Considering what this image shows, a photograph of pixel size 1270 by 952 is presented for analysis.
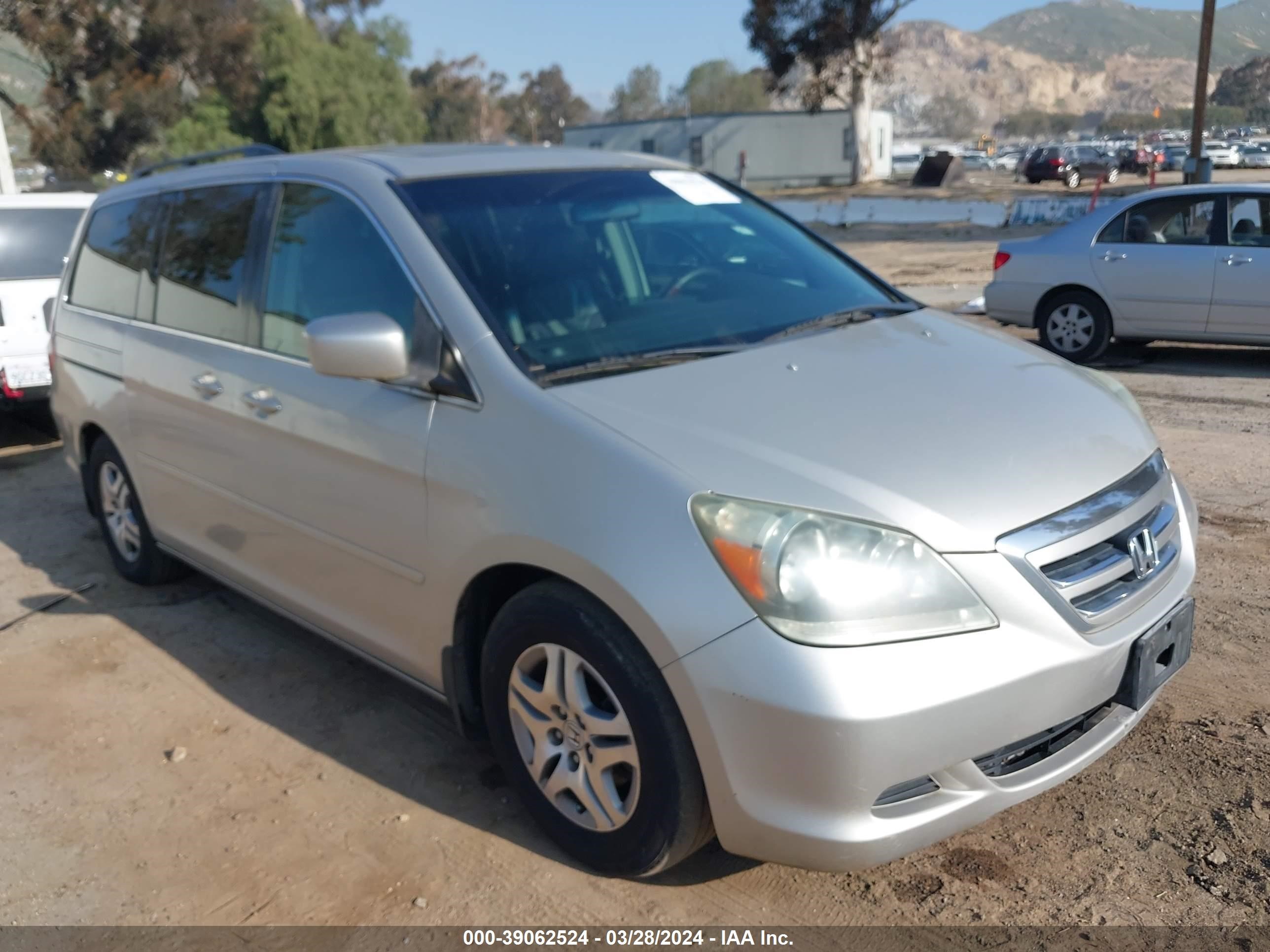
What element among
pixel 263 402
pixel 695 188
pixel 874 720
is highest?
pixel 695 188

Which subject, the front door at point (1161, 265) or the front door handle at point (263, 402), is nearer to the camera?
the front door handle at point (263, 402)

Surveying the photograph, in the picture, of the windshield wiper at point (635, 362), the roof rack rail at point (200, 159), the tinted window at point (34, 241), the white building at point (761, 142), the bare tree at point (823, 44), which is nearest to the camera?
the windshield wiper at point (635, 362)

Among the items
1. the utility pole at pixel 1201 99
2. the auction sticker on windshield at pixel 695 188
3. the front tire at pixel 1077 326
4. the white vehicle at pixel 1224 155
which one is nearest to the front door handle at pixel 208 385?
the auction sticker on windshield at pixel 695 188

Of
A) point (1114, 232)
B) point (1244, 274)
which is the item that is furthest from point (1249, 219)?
point (1114, 232)

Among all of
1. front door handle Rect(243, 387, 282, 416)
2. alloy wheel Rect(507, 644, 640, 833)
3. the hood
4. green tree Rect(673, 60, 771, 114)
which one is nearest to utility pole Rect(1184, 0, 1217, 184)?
the hood

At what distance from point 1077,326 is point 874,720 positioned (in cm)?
802

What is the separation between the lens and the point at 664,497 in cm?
258

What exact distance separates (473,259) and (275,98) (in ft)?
185

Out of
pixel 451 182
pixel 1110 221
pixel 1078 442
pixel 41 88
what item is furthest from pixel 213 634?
pixel 41 88

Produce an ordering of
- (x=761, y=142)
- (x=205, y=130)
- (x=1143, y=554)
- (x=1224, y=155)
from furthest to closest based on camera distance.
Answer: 1. (x=761, y=142)
2. (x=205, y=130)
3. (x=1224, y=155)
4. (x=1143, y=554)

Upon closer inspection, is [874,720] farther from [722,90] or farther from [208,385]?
[722,90]

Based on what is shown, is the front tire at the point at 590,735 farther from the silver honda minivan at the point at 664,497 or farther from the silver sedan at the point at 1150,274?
the silver sedan at the point at 1150,274

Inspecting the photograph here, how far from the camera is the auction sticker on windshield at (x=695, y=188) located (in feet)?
13.4

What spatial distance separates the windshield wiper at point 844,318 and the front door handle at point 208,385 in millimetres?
1957
